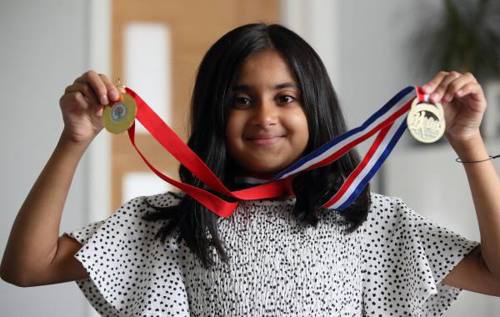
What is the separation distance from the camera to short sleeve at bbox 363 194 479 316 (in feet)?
3.91

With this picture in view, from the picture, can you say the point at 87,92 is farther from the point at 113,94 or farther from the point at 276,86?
the point at 276,86

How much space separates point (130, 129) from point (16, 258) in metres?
0.27

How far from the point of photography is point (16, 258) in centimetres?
117

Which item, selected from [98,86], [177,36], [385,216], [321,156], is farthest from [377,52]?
[98,86]

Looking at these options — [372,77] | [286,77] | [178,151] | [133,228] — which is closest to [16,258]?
[133,228]

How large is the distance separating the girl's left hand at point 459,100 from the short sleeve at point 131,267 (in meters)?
0.48

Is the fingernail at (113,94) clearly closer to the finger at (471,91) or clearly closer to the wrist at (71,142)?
the wrist at (71,142)

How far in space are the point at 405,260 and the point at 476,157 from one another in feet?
0.69

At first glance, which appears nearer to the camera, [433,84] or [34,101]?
[433,84]

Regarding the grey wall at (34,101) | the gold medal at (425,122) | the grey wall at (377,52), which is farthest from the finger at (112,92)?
the grey wall at (377,52)

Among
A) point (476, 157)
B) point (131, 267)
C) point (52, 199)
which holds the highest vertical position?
point (476, 157)

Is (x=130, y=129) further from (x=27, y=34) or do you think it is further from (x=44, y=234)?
(x=27, y=34)

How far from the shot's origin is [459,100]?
111cm

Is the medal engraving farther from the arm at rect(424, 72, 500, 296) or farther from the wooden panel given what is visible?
the wooden panel
